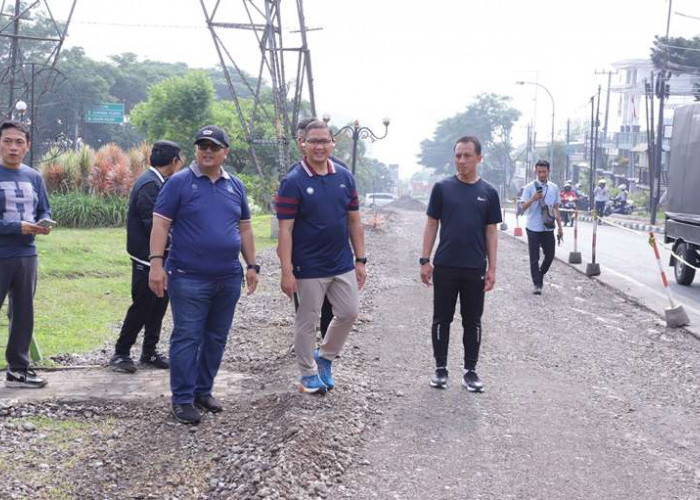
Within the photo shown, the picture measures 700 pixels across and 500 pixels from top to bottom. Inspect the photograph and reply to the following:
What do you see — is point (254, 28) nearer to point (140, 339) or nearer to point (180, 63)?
point (140, 339)

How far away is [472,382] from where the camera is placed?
645 cm

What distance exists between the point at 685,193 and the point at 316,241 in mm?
10308

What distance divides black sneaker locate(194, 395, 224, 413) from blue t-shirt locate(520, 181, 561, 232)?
22.6 ft

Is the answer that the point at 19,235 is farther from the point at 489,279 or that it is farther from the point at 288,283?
the point at 489,279

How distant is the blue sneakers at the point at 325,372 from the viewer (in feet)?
20.0

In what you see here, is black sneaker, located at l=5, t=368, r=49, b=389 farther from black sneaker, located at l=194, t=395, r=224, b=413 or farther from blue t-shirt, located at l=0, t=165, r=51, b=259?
black sneaker, located at l=194, t=395, r=224, b=413

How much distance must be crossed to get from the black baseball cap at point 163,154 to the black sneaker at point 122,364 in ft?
4.99

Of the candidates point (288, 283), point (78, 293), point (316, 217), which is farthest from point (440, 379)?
point (78, 293)

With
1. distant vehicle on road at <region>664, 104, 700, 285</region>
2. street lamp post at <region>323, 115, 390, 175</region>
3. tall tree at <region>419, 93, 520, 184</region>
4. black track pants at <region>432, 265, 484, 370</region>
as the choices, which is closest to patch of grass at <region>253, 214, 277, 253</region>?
street lamp post at <region>323, 115, 390, 175</region>

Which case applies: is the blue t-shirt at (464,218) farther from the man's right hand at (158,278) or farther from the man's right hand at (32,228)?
the man's right hand at (32,228)

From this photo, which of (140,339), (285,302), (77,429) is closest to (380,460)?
(77,429)

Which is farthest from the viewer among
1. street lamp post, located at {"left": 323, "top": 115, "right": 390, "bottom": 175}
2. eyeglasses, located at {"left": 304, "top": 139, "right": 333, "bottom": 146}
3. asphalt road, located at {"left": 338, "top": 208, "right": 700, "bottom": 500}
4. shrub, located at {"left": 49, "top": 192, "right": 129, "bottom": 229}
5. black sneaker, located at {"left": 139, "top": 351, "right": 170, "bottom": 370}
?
shrub, located at {"left": 49, "top": 192, "right": 129, "bottom": 229}

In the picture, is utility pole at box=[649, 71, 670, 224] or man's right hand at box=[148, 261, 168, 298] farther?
utility pole at box=[649, 71, 670, 224]

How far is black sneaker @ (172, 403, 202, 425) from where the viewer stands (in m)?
5.52
